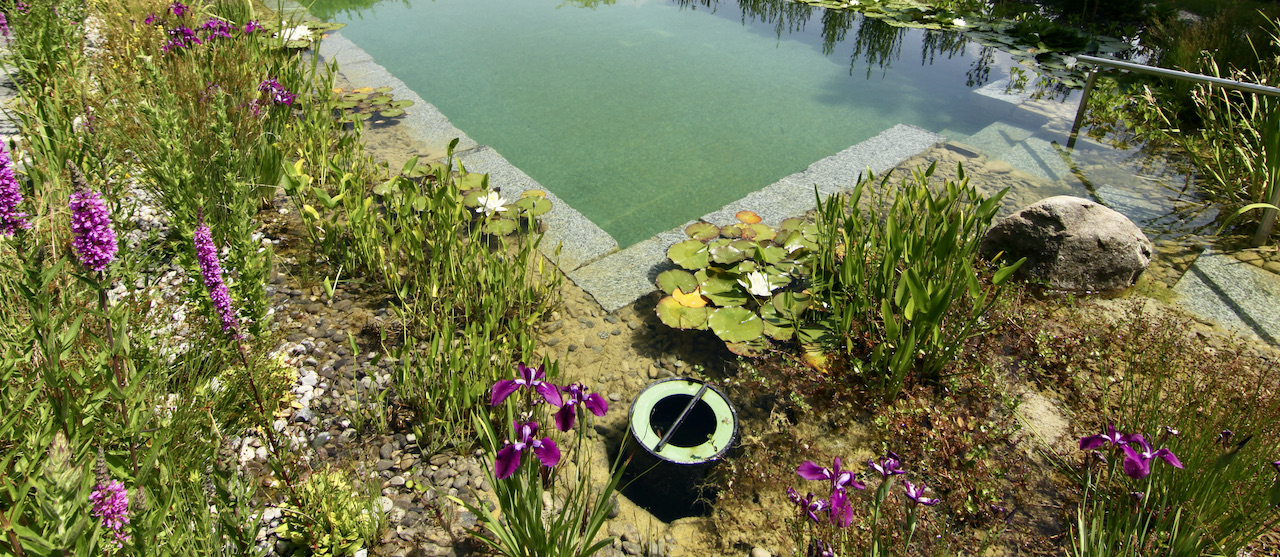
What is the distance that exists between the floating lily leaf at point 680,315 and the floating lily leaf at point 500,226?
90cm

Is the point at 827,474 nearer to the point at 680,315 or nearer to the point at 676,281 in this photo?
the point at 680,315

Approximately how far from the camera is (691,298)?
2.88m

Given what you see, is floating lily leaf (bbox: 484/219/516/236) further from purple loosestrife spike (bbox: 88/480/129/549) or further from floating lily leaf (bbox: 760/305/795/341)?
purple loosestrife spike (bbox: 88/480/129/549)

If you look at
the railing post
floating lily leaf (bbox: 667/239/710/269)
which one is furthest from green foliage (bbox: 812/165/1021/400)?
the railing post

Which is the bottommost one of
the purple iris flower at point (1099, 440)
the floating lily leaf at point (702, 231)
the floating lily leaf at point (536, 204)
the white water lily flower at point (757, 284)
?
the white water lily flower at point (757, 284)

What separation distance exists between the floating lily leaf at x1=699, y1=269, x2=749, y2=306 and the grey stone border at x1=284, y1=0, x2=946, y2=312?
0.89 ft

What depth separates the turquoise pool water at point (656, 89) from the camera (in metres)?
4.00

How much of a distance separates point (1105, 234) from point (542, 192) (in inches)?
104

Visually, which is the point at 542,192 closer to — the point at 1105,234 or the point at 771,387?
the point at 771,387

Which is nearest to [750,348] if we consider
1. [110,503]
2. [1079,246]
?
[1079,246]

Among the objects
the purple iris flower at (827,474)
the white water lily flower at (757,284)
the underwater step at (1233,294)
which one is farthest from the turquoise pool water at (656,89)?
the purple iris flower at (827,474)

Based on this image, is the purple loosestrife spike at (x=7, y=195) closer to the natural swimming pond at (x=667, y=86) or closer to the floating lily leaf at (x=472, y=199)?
the floating lily leaf at (x=472, y=199)

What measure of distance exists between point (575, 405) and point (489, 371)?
0.91 metres

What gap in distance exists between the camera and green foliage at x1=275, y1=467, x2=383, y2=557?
1.79 meters
